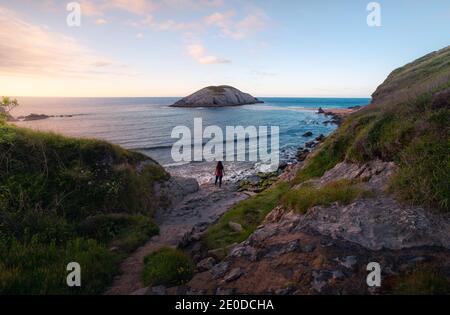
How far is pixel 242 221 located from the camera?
13.1 metres

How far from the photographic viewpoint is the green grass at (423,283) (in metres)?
4.92

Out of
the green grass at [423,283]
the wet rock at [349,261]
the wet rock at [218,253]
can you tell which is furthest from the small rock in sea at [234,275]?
the green grass at [423,283]

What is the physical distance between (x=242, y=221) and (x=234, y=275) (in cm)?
644

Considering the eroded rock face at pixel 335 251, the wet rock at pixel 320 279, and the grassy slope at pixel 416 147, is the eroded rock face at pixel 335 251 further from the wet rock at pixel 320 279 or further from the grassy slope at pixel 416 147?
the grassy slope at pixel 416 147

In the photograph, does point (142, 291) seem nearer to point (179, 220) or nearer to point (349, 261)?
point (349, 261)

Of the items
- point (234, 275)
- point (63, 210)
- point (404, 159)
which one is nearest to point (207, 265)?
point (234, 275)

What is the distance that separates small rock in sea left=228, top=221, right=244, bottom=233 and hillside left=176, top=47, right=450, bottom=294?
61 cm
